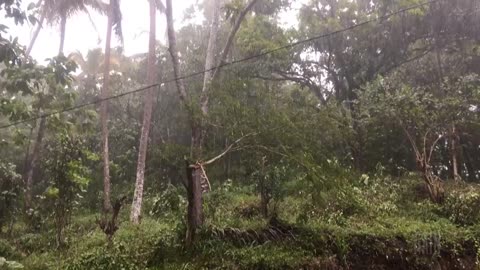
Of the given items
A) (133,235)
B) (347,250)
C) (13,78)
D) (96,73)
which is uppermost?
(96,73)

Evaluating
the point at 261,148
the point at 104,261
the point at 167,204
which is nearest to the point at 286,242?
the point at 261,148

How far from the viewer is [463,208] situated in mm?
9836

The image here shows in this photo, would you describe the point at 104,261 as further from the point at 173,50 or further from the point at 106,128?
the point at 106,128

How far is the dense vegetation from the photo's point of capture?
8039 millimetres

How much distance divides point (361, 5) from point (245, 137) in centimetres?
958

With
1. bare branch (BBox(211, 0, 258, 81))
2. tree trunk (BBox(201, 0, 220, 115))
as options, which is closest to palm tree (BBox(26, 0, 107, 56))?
tree trunk (BBox(201, 0, 220, 115))

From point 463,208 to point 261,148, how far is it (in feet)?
17.1

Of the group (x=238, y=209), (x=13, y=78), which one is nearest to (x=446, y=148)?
(x=238, y=209)

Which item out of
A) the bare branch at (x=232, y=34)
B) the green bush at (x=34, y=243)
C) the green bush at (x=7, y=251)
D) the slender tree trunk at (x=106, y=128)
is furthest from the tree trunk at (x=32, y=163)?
the bare branch at (x=232, y=34)

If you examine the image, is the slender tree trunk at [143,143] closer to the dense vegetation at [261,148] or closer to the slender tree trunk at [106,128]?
the dense vegetation at [261,148]

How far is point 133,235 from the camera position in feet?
29.3

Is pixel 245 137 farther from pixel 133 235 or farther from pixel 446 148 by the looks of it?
pixel 446 148

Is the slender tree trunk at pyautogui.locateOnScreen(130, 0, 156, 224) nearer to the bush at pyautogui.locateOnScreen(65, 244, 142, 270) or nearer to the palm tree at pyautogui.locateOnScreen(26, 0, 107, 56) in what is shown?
the palm tree at pyautogui.locateOnScreen(26, 0, 107, 56)

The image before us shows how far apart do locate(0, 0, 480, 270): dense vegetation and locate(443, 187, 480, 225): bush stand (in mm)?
32
